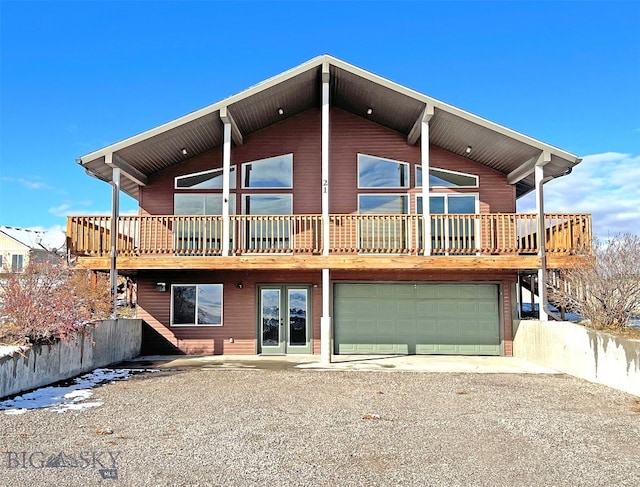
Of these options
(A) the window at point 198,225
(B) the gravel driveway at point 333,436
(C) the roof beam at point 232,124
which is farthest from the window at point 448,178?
(B) the gravel driveway at point 333,436

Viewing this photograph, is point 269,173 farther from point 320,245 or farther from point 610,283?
point 610,283

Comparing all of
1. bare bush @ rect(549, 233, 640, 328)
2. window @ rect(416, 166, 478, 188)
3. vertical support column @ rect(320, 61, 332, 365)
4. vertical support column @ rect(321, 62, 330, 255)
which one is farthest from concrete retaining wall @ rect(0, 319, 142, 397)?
bare bush @ rect(549, 233, 640, 328)

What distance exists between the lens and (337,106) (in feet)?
46.1

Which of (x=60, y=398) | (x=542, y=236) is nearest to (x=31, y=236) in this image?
(x=60, y=398)

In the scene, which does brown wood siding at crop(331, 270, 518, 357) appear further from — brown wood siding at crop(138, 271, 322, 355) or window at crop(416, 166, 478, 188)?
window at crop(416, 166, 478, 188)

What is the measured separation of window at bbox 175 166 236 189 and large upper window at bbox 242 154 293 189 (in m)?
0.42

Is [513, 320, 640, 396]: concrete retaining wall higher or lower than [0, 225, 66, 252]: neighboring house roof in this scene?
lower

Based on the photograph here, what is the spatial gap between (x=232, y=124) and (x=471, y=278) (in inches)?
291

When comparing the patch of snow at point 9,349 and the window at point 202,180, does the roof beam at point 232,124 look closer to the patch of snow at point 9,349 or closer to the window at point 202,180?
the window at point 202,180

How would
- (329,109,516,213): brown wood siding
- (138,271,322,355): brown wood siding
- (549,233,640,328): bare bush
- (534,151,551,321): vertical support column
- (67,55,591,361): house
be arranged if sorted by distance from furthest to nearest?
(329,109,516,213): brown wood siding → (138,271,322,355): brown wood siding → (67,55,591,361): house → (534,151,551,321): vertical support column → (549,233,640,328): bare bush

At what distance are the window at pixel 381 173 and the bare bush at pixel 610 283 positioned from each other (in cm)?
521

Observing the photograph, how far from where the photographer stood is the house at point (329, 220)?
→ 12547 millimetres

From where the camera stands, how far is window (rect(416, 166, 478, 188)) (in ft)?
45.3

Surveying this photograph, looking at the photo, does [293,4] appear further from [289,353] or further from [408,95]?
[289,353]
